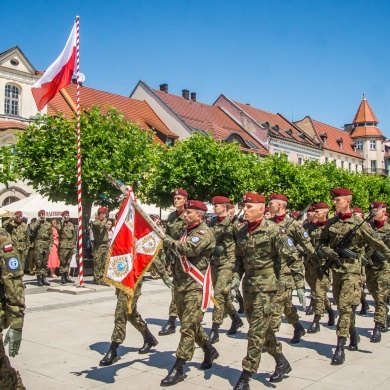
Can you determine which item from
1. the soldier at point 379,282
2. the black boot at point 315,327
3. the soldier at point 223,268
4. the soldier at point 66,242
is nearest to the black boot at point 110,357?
the soldier at point 223,268

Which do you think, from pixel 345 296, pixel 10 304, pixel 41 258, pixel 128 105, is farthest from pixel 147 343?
pixel 128 105

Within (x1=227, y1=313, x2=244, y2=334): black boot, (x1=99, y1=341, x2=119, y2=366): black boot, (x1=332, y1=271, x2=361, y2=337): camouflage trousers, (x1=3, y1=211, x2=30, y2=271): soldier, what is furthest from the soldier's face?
(x1=3, y1=211, x2=30, y2=271): soldier

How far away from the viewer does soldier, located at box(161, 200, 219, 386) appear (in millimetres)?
6195

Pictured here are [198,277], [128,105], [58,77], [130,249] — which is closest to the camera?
[198,277]

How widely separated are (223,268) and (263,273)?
2.58 metres

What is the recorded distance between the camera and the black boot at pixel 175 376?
6.01 metres

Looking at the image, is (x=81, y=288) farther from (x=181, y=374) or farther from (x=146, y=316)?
(x=181, y=374)

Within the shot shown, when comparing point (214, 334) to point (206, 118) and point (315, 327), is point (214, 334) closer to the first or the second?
point (315, 327)

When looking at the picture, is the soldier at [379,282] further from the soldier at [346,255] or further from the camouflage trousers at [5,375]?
the camouflage trousers at [5,375]

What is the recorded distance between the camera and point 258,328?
584 cm

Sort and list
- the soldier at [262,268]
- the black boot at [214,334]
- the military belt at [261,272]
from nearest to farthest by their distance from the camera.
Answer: the soldier at [262,268] < the military belt at [261,272] < the black boot at [214,334]

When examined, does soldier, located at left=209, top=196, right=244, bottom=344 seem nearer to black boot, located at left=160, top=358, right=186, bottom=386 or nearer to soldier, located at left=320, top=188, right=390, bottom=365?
soldier, located at left=320, top=188, right=390, bottom=365

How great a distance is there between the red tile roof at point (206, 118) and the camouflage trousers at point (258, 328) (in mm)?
39929

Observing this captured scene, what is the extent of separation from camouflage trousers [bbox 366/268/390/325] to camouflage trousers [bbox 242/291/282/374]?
3052 millimetres
